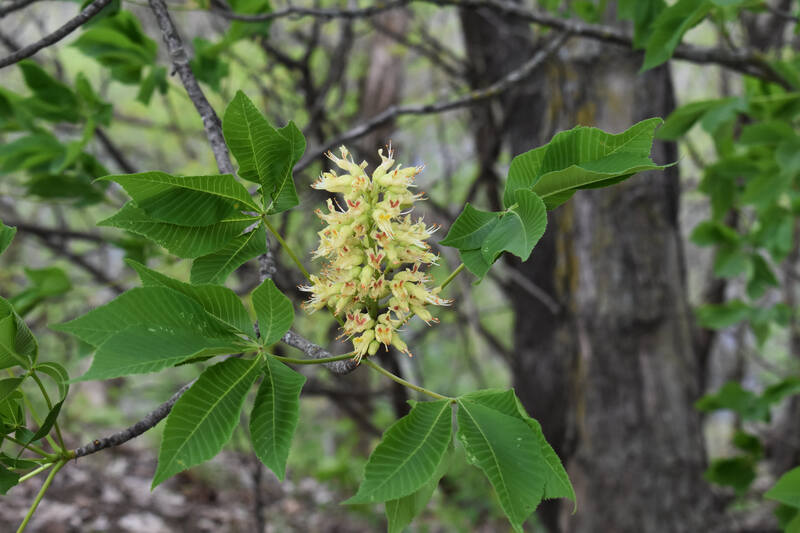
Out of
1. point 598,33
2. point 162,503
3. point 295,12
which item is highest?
point 295,12

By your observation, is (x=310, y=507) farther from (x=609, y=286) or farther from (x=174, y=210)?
(x=174, y=210)

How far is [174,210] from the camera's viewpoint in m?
0.89

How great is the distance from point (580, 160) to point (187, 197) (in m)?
0.59

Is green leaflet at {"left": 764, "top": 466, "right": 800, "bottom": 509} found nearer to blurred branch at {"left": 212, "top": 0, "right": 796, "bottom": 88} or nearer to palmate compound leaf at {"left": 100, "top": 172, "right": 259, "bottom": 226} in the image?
palmate compound leaf at {"left": 100, "top": 172, "right": 259, "bottom": 226}

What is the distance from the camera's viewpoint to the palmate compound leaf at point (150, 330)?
2.31ft

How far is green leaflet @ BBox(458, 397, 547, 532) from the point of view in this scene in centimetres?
78

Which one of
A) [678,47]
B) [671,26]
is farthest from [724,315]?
[671,26]

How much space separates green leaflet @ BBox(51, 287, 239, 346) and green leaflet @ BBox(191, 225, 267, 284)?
0.22m

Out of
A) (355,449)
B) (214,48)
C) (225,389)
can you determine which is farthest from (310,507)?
(225,389)

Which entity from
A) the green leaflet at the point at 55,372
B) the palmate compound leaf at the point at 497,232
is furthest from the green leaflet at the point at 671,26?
the green leaflet at the point at 55,372

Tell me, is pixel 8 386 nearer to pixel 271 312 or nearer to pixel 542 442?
pixel 271 312

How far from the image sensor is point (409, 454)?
81 cm

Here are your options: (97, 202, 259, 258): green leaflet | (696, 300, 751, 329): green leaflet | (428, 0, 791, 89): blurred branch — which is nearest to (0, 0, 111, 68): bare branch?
(97, 202, 259, 258): green leaflet

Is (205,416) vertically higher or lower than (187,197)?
lower
